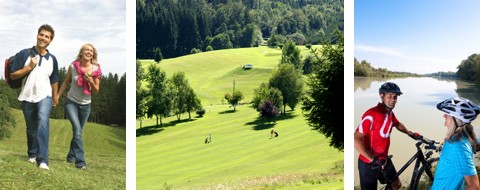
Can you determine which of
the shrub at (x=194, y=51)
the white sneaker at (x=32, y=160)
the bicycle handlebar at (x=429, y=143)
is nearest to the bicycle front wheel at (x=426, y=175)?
the bicycle handlebar at (x=429, y=143)

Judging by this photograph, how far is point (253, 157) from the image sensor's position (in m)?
7.66

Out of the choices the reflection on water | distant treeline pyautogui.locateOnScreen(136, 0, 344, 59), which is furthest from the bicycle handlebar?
distant treeline pyautogui.locateOnScreen(136, 0, 344, 59)

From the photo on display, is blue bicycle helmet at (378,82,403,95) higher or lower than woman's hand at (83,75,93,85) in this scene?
lower

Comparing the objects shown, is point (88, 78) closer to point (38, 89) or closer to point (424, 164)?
point (38, 89)

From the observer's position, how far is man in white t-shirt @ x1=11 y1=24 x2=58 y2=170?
681cm

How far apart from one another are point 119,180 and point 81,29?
1.83m

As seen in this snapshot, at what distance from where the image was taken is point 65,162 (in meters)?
6.98

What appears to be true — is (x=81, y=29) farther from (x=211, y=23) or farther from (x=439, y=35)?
(x=439, y=35)

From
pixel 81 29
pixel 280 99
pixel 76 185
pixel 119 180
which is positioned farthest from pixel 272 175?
pixel 81 29

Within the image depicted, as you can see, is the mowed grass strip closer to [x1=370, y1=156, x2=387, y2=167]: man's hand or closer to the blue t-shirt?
[x1=370, y1=156, x2=387, y2=167]: man's hand

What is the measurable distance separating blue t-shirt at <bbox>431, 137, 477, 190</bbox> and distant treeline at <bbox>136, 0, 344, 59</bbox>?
2321 millimetres

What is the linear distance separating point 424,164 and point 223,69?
276 cm

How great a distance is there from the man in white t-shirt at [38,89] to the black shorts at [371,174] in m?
3.61

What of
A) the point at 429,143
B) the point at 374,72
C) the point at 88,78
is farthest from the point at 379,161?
the point at 88,78
